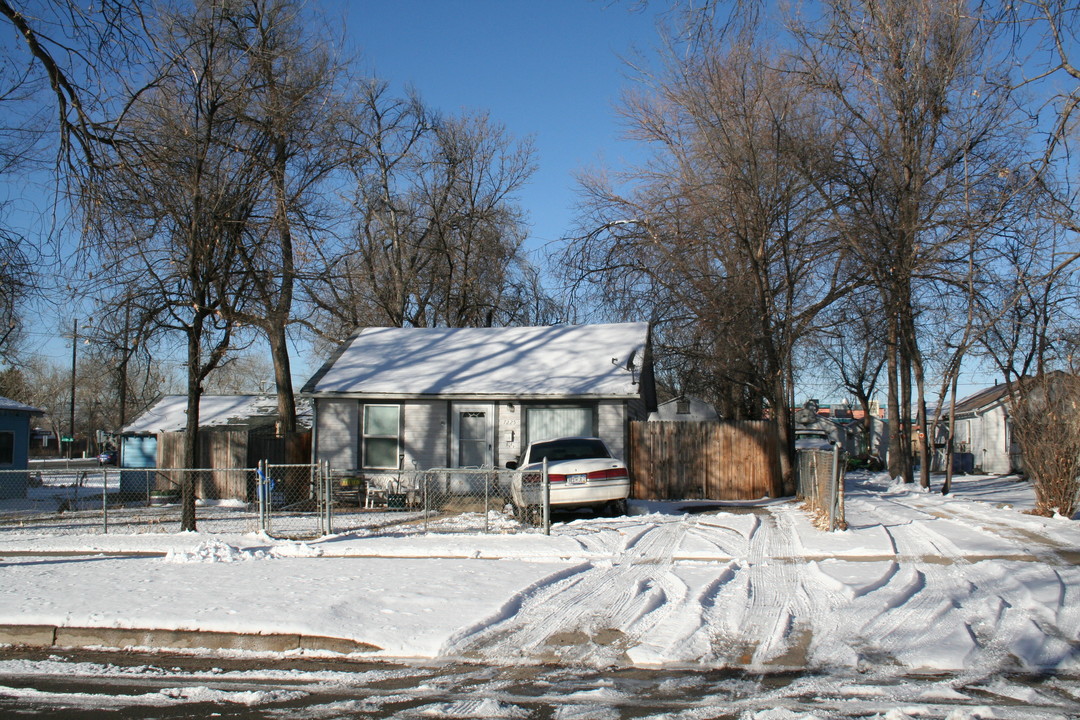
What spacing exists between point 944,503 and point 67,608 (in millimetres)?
16010

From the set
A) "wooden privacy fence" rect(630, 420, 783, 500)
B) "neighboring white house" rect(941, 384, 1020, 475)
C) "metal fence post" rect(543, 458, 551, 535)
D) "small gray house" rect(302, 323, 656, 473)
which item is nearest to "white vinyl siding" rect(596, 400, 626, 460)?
"small gray house" rect(302, 323, 656, 473)

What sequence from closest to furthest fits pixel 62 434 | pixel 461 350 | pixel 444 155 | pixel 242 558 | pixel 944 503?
1. pixel 242 558
2. pixel 944 503
3. pixel 461 350
4. pixel 444 155
5. pixel 62 434

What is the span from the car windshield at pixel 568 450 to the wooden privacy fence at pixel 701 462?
4165mm

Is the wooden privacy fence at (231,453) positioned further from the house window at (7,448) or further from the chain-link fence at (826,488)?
the chain-link fence at (826,488)

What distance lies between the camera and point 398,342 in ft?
78.3

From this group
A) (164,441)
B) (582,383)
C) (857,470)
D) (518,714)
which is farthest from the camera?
(857,470)

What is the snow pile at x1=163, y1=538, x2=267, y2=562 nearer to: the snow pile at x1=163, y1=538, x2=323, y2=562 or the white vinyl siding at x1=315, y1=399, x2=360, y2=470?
the snow pile at x1=163, y1=538, x2=323, y2=562

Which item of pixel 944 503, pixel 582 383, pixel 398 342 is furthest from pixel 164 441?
pixel 944 503

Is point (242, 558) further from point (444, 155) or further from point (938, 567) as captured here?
point (444, 155)

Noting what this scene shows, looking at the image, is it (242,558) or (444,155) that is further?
(444,155)

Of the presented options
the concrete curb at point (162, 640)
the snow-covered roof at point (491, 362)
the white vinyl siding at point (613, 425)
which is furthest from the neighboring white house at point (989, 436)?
the concrete curb at point (162, 640)

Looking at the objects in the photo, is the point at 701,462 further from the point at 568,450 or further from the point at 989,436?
the point at 989,436

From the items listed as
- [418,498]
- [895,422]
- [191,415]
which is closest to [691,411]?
[895,422]

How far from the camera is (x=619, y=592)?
862 cm
